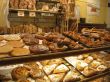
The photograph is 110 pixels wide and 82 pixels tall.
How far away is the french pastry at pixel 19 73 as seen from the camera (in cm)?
200

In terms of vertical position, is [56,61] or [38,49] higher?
[38,49]

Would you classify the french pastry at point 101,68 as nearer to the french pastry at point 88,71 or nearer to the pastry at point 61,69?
the french pastry at point 88,71

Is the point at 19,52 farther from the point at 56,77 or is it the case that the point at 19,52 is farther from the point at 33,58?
the point at 56,77

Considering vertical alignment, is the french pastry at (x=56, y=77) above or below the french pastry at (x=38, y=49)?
below

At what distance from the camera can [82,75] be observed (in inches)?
98.2

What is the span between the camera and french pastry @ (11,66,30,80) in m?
2.00

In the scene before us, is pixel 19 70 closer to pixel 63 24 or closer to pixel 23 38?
pixel 23 38

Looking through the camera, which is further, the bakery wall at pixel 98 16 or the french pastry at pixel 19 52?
the bakery wall at pixel 98 16

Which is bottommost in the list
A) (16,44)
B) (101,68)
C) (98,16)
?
(101,68)

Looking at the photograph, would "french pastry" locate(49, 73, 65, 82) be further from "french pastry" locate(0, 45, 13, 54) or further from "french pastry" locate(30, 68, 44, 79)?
"french pastry" locate(0, 45, 13, 54)

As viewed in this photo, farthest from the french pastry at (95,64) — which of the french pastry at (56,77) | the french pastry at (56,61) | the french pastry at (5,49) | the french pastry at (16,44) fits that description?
the french pastry at (5,49)

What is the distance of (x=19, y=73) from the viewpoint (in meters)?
2.05

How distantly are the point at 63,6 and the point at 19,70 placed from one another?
3451mm

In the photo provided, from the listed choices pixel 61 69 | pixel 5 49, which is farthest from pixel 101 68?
pixel 5 49
